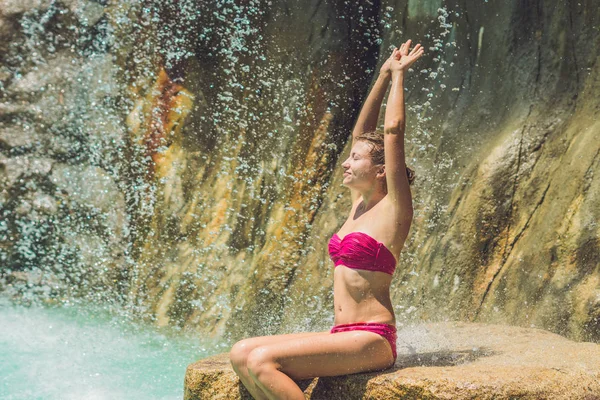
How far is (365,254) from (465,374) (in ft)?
2.10

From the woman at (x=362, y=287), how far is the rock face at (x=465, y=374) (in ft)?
0.37

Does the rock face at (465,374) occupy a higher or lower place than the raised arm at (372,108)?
lower

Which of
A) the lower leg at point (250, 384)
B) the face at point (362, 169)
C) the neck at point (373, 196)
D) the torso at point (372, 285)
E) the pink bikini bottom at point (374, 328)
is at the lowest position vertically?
the lower leg at point (250, 384)

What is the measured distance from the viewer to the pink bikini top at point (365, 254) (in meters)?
3.14

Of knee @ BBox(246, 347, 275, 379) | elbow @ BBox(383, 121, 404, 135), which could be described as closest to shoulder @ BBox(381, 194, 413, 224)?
elbow @ BBox(383, 121, 404, 135)

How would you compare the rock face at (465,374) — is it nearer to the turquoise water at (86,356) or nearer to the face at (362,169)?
the face at (362,169)

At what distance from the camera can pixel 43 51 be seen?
25.9 ft

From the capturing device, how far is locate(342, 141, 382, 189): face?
3.34 metres

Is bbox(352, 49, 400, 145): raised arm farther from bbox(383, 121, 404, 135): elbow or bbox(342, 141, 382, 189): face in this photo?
bbox(383, 121, 404, 135): elbow

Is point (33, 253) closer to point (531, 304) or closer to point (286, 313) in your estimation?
point (286, 313)

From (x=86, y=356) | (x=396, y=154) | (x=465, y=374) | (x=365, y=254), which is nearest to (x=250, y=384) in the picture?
(x=365, y=254)

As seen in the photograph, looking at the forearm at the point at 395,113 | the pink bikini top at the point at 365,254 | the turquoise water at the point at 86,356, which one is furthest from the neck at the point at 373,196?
the turquoise water at the point at 86,356

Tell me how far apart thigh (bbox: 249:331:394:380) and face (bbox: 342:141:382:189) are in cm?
71

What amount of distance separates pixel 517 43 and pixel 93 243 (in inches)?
186
